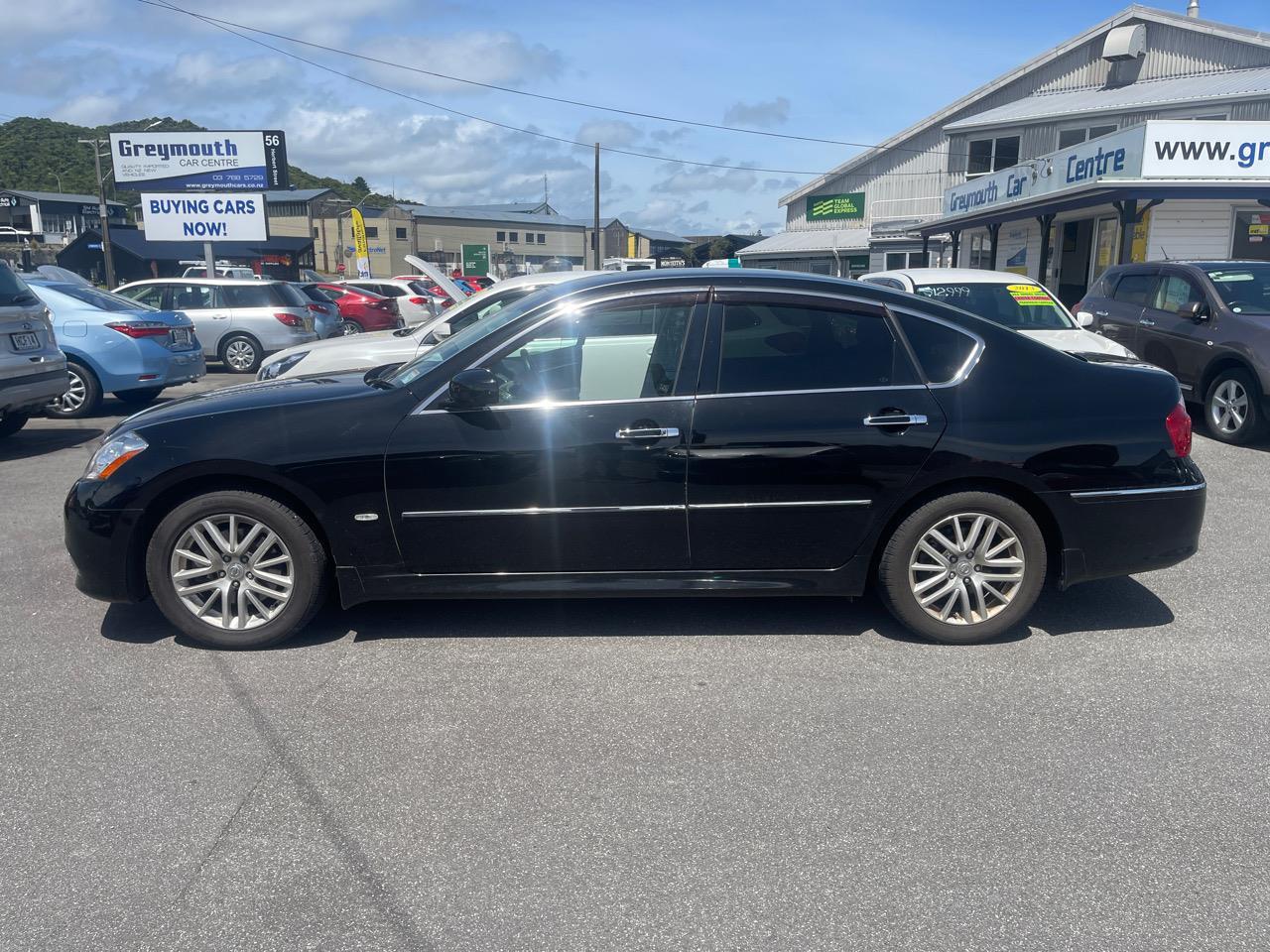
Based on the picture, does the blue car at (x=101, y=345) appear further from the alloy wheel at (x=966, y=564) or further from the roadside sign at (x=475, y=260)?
the roadside sign at (x=475, y=260)

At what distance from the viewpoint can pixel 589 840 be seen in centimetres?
305

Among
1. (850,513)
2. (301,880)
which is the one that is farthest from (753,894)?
(850,513)

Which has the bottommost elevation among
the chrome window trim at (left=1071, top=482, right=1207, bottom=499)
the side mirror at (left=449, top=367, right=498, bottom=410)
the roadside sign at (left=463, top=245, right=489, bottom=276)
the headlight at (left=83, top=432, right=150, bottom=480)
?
the chrome window trim at (left=1071, top=482, right=1207, bottom=499)

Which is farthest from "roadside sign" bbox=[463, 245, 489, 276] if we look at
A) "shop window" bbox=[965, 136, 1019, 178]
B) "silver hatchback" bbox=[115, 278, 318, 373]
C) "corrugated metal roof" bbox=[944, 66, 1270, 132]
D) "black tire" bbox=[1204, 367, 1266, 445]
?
"black tire" bbox=[1204, 367, 1266, 445]

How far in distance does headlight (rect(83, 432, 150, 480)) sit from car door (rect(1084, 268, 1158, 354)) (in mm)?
9976

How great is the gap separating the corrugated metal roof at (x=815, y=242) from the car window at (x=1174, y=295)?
3019 centimetres

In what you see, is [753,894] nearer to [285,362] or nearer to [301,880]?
[301,880]

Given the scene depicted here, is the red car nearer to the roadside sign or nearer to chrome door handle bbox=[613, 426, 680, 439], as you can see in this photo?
chrome door handle bbox=[613, 426, 680, 439]

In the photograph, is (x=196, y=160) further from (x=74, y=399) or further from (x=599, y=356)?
(x=599, y=356)

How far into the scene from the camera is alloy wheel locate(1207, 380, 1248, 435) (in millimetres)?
9320

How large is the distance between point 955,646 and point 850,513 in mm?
810

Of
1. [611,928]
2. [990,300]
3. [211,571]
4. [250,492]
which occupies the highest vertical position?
[990,300]

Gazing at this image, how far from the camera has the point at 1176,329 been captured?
10.1 metres

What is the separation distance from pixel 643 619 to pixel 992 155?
31.5 m
